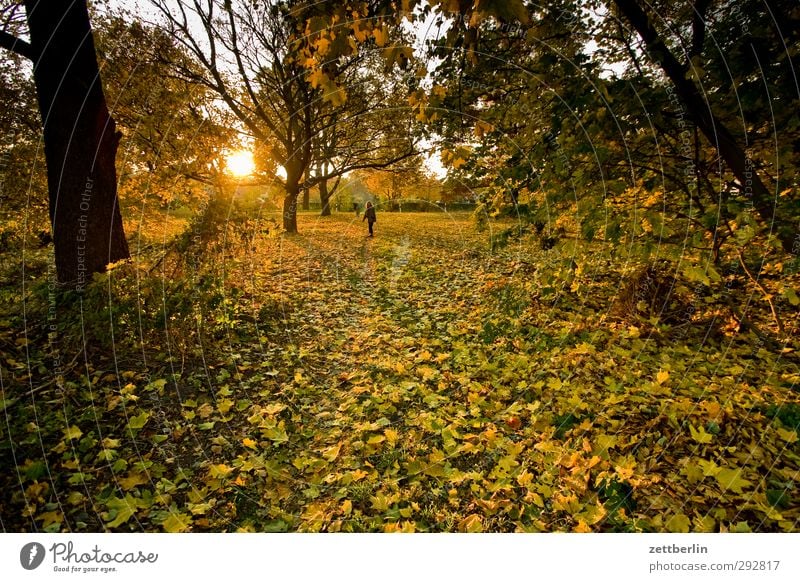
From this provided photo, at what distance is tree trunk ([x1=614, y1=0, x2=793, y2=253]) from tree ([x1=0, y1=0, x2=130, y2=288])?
248 inches

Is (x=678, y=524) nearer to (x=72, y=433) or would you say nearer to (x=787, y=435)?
(x=787, y=435)

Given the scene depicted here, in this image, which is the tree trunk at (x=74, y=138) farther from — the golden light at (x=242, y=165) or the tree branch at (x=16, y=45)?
the golden light at (x=242, y=165)

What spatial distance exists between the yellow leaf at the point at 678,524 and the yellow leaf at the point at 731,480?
0.47 meters

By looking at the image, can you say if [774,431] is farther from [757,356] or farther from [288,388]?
[288,388]

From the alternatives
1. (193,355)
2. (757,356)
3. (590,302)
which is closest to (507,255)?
(590,302)

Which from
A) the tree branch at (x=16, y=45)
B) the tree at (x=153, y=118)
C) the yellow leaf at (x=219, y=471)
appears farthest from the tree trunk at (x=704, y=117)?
the tree at (x=153, y=118)

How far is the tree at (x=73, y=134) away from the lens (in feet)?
14.0

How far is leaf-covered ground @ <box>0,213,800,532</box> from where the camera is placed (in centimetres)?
238

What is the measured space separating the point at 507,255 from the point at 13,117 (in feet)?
39.8

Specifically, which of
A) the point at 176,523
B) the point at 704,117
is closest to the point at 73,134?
Result: the point at 176,523

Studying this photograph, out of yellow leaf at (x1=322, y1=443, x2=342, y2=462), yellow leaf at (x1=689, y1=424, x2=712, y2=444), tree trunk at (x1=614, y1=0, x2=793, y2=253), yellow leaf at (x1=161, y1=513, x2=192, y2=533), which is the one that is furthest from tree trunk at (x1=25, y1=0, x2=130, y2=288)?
yellow leaf at (x1=689, y1=424, x2=712, y2=444)

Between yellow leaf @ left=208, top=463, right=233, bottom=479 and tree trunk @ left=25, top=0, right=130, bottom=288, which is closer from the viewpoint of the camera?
yellow leaf @ left=208, top=463, right=233, bottom=479

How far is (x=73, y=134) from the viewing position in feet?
14.5

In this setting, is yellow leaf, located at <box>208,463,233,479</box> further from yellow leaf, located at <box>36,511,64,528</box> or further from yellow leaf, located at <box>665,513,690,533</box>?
yellow leaf, located at <box>665,513,690,533</box>
